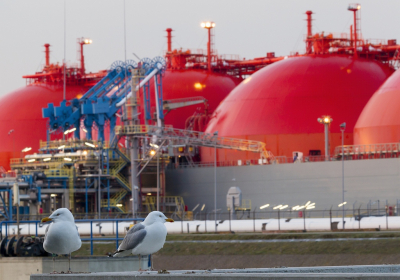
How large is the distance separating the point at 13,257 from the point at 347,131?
58507 mm

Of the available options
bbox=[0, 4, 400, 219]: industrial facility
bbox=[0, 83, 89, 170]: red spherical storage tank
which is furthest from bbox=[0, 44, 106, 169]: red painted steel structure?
bbox=[0, 4, 400, 219]: industrial facility

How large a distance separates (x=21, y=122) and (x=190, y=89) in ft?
77.7

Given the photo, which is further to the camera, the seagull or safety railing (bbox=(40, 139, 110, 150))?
safety railing (bbox=(40, 139, 110, 150))

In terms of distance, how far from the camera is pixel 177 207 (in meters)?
81.8

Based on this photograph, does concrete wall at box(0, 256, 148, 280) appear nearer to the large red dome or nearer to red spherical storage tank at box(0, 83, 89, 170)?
the large red dome

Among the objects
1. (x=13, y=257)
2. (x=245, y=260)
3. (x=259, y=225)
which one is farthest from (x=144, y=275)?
(x=259, y=225)

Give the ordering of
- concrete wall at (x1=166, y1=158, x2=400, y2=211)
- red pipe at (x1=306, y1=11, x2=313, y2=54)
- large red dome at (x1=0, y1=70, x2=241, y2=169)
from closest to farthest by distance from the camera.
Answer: concrete wall at (x1=166, y1=158, x2=400, y2=211)
red pipe at (x1=306, y1=11, x2=313, y2=54)
large red dome at (x1=0, y1=70, x2=241, y2=169)

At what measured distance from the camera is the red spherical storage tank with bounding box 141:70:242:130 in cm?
9894

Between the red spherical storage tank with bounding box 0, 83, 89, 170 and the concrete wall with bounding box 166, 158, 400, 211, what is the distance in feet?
94.3

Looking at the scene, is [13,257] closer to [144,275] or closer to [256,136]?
[144,275]

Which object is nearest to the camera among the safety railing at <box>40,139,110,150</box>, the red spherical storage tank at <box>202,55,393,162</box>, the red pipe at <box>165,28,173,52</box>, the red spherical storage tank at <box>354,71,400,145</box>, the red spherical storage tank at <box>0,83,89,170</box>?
the red spherical storage tank at <box>354,71,400,145</box>

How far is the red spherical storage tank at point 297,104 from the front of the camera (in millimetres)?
83062

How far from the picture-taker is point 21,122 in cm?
11094

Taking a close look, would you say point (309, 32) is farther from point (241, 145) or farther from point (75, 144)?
point (75, 144)
